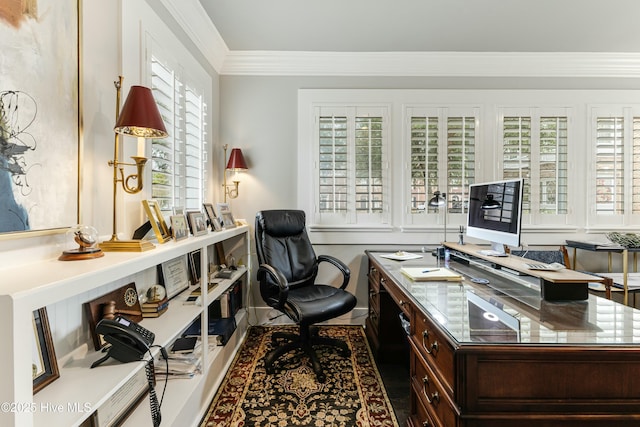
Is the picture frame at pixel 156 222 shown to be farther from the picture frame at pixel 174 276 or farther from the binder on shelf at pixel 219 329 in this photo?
the binder on shelf at pixel 219 329

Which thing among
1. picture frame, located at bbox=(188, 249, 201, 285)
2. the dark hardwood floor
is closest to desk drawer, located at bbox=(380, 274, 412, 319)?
the dark hardwood floor

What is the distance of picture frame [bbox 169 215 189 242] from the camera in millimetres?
1543

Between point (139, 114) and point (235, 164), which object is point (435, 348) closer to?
point (139, 114)

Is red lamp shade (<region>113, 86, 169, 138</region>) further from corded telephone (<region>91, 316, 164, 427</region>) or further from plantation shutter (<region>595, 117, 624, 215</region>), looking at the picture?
plantation shutter (<region>595, 117, 624, 215</region>)

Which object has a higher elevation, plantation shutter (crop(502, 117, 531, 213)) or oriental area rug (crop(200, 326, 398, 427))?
plantation shutter (crop(502, 117, 531, 213))

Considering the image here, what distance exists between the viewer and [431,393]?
3.90 ft

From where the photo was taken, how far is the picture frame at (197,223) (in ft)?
5.83

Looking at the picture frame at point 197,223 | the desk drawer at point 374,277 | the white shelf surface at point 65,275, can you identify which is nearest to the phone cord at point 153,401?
the white shelf surface at point 65,275

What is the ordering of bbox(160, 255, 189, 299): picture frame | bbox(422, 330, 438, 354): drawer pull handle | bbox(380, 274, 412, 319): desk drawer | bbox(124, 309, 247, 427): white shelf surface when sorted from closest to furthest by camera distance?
bbox(422, 330, 438, 354): drawer pull handle, bbox(124, 309, 247, 427): white shelf surface, bbox(380, 274, 412, 319): desk drawer, bbox(160, 255, 189, 299): picture frame

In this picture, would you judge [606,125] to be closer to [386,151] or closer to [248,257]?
[386,151]

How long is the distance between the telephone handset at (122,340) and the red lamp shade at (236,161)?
5.98 feet

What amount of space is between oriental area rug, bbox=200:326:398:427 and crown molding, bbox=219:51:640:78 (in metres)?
2.58

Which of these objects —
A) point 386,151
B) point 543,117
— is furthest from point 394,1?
point 543,117

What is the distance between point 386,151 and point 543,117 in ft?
5.19
